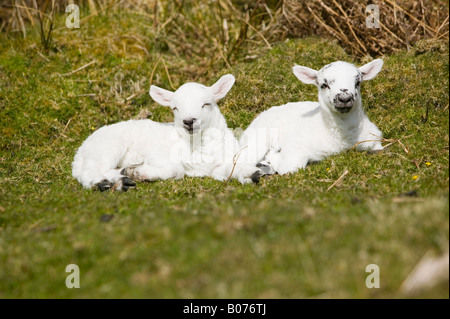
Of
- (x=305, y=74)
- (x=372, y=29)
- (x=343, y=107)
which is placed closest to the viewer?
(x=343, y=107)

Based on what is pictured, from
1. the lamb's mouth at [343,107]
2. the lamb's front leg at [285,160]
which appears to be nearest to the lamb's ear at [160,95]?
the lamb's front leg at [285,160]

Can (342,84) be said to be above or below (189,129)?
above

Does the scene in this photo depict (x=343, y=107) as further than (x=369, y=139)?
No

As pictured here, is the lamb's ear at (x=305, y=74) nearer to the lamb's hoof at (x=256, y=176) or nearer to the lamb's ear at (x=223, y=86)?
the lamb's ear at (x=223, y=86)

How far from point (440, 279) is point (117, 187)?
448 centimetres

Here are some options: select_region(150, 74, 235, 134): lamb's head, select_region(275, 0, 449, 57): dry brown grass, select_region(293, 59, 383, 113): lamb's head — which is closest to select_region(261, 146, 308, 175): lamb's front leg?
select_region(293, 59, 383, 113): lamb's head

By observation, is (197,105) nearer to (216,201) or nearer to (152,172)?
(152,172)

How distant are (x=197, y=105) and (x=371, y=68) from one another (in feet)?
8.45

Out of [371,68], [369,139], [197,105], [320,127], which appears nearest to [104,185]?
[197,105]

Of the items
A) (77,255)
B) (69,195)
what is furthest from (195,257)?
(69,195)

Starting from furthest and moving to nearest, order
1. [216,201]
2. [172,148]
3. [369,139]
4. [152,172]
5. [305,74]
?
[305,74], [172,148], [369,139], [152,172], [216,201]

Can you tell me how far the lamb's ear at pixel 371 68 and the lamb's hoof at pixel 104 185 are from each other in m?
3.89

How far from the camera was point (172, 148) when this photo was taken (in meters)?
7.69
